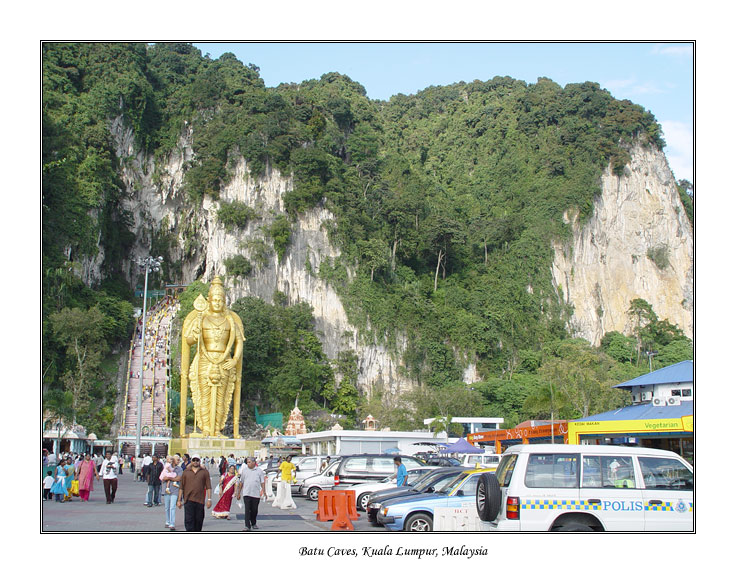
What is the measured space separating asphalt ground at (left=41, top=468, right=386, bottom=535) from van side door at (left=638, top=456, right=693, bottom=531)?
4243 mm

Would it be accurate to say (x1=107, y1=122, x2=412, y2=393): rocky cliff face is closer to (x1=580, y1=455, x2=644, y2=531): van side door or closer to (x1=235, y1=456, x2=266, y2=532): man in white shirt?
(x1=235, y1=456, x2=266, y2=532): man in white shirt

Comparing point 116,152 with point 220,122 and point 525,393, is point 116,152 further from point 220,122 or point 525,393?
point 525,393

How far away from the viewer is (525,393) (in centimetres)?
5697

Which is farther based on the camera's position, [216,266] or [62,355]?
[216,266]

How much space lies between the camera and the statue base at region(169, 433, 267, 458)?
34.7 metres

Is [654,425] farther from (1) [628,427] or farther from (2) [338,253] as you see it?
(2) [338,253]

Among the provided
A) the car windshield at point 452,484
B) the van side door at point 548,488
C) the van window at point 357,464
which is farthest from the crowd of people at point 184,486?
the van side door at point 548,488

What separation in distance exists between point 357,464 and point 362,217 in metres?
47.1

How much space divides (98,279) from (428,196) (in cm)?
3463

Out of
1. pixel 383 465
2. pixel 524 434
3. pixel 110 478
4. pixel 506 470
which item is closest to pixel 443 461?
pixel 383 465

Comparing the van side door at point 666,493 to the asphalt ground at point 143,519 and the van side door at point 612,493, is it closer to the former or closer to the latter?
the van side door at point 612,493

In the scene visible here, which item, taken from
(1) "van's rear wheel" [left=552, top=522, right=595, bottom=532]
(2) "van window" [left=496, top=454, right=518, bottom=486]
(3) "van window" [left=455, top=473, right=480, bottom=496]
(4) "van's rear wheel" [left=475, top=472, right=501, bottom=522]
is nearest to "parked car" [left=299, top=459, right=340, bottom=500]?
(3) "van window" [left=455, top=473, right=480, bottom=496]

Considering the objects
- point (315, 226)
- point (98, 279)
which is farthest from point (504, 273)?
point (98, 279)

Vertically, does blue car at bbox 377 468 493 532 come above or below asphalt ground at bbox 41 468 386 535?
above
